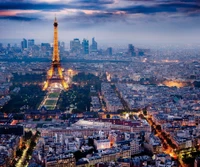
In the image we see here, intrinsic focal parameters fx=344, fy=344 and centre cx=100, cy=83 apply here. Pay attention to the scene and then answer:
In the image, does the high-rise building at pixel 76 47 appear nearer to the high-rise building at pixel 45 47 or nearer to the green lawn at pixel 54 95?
the high-rise building at pixel 45 47

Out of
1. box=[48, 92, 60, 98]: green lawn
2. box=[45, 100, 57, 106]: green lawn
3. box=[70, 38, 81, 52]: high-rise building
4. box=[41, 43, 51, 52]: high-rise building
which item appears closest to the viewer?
box=[45, 100, 57, 106]: green lawn

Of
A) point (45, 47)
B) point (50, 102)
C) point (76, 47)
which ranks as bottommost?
point (50, 102)

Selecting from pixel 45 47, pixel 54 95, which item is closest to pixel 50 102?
pixel 54 95

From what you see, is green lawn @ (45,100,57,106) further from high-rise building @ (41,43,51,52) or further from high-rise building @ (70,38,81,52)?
high-rise building @ (70,38,81,52)

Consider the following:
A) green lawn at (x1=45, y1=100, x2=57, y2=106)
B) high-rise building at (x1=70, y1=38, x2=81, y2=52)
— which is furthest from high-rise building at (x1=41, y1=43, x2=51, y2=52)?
green lawn at (x1=45, y1=100, x2=57, y2=106)

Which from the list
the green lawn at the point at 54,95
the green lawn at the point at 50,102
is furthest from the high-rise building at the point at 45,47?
the green lawn at the point at 50,102

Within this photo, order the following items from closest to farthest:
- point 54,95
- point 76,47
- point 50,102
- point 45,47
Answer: point 50,102 → point 54,95 → point 45,47 → point 76,47

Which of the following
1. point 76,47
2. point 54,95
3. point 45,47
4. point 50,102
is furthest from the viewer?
point 76,47

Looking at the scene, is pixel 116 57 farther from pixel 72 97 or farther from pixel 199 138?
pixel 199 138

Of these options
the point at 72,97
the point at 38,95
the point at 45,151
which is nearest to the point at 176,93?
the point at 72,97

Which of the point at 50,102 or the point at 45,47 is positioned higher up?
the point at 45,47

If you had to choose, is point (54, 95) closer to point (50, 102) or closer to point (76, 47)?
point (50, 102)
